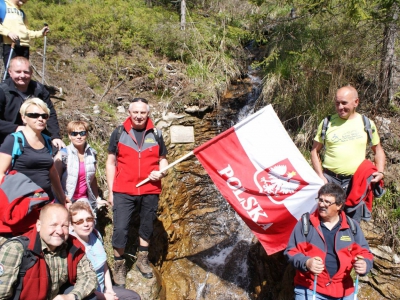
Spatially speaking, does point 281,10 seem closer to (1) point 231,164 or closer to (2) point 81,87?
(2) point 81,87

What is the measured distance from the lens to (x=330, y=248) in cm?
321

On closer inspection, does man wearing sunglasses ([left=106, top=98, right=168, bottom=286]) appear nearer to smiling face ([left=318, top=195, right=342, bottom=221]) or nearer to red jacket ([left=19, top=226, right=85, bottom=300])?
red jacket ([left=19, top=226, right=85, bottom=300])

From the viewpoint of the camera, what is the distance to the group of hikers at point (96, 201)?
260 centimetres

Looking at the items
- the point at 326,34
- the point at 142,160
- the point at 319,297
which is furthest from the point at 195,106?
the point at 319,297

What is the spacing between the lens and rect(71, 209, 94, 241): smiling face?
3.09 m

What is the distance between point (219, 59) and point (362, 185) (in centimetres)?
678

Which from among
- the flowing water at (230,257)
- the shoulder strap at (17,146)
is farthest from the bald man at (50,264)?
the flowing water at (230,257)

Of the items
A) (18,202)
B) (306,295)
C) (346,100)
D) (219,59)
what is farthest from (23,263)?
(219,59)

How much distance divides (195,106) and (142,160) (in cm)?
400

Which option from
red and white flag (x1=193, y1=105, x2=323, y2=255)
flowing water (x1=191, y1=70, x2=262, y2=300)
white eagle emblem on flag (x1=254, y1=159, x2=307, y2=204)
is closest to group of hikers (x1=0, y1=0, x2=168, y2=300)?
red and white flag (x1=193, y1=105, x2=323, y2=255)

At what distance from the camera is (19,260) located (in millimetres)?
2373

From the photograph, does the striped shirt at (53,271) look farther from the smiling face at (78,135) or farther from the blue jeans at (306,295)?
the blue jeans at (306,295)

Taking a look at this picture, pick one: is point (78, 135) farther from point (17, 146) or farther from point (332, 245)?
point (332, 245)

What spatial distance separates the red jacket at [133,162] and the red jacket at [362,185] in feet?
8.08
